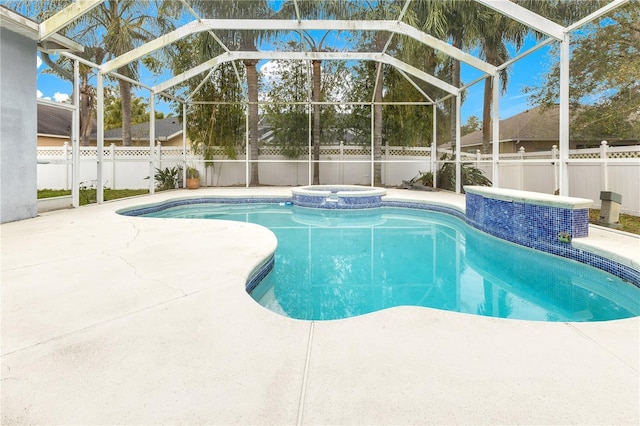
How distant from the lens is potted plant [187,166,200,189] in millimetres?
12030

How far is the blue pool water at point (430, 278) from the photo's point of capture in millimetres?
2988

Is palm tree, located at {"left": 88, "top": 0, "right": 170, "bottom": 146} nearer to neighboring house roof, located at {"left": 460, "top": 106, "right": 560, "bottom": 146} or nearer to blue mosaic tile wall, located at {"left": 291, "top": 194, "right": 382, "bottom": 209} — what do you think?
blue mosaic tile wall, located at {"left": 291, "top": 194, "right": 382, "bottom": 209}

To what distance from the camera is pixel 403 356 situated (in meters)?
1.66

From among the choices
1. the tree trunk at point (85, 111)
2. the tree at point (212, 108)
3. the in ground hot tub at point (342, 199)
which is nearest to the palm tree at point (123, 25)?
the tree at point (212, 108)

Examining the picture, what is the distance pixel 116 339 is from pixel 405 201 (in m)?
7.83

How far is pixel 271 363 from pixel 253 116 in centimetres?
1220

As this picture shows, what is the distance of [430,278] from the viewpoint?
3.78m

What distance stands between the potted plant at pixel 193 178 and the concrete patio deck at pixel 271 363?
→ 9.68 m

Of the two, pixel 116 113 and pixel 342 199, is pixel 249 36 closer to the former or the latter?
pixel 342 199

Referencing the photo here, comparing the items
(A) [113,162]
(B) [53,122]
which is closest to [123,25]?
(A) [113,162]

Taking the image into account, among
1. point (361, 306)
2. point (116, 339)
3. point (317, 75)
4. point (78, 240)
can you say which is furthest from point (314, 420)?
point (317, 75)

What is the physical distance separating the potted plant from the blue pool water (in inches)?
266

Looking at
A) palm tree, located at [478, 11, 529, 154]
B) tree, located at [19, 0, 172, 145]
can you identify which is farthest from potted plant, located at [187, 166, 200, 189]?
palm tree, located at [478, 11, 529, 154]

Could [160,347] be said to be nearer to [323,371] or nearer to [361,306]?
[323,371]
